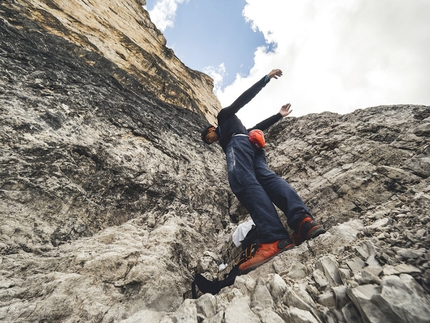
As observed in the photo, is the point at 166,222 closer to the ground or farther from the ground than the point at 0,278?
farther from the ground

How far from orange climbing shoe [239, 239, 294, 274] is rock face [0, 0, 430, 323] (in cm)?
12

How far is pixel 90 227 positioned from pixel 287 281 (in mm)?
2705

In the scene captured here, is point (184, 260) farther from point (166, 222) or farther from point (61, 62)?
point (61, 62)

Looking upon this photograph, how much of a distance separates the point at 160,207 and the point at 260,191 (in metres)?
1.86

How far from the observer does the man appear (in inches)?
113

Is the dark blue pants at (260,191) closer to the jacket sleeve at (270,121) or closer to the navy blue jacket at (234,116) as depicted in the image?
the navy blue jacket at (234,116)

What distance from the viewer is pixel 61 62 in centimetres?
545

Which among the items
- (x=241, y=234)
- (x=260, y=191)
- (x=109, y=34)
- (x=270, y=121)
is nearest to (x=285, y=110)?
(x=270, y=121)

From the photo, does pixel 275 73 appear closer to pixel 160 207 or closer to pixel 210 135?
pixel 210 135

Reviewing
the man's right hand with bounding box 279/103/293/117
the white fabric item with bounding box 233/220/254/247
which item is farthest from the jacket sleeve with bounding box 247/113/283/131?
the white fabric item with bounding box 233/220/254/247

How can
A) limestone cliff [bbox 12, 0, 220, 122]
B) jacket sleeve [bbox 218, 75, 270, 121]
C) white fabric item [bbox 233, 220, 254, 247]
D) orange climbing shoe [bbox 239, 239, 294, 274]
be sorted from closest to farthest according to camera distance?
1. orange climbing shoe [bbox 239, 239, 294, 274]
2. white fabric item [bbox 233, 220, 254, 247]
3. jacket sleeve [bbox 218, 75, 270, 121]
4. limestone cliff [bbox 12, 0, 220, 122]

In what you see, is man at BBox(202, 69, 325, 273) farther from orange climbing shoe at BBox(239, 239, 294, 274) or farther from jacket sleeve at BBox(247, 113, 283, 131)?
jacket sleeve at BBox(247, 113, 283, 131)

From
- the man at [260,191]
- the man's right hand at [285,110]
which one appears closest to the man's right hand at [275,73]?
the man at [260,191]

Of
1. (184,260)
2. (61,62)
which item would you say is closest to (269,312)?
(184,260)
